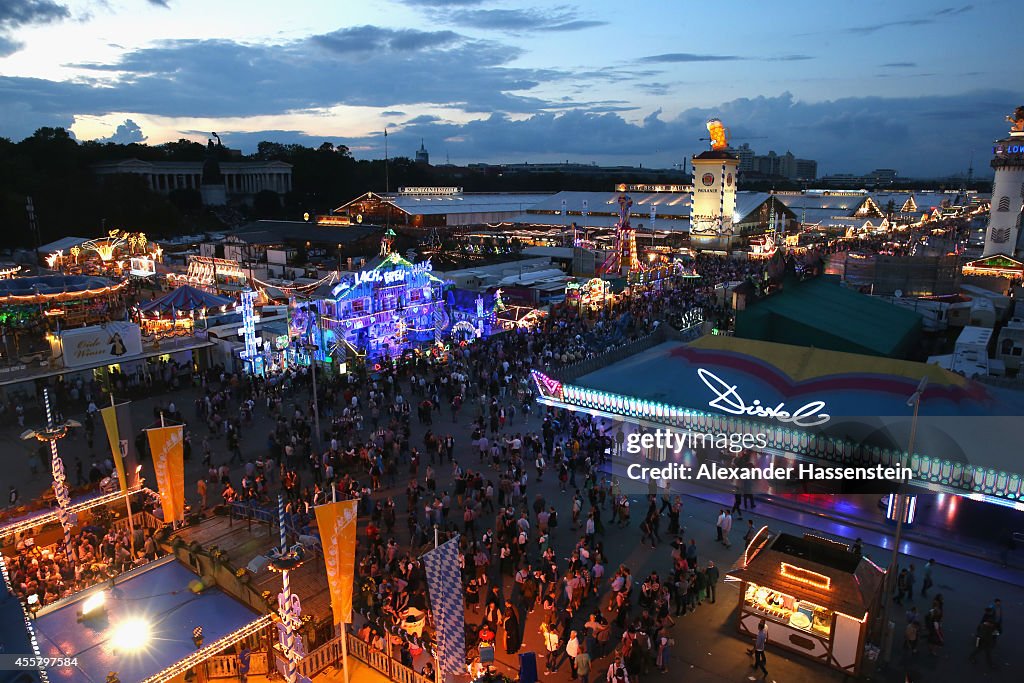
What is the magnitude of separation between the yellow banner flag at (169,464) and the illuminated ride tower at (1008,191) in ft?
155

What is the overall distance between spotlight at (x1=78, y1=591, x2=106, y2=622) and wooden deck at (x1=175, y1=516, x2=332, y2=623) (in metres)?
1.89

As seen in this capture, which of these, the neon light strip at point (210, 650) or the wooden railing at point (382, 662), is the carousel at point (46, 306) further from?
the wooden railing at point (382, 662)

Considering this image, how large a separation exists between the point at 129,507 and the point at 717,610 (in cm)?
1155

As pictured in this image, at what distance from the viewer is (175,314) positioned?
86.8 ft

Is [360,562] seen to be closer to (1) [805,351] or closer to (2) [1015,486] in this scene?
(1) [805,351]

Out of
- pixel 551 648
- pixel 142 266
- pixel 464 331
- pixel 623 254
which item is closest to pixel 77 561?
pixel 551 648

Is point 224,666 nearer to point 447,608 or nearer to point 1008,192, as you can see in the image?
point 447,608

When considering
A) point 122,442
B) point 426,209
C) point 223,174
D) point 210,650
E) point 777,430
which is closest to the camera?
point 210,650

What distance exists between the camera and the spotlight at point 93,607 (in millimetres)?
9156

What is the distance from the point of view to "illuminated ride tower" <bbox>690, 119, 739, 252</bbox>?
220ft

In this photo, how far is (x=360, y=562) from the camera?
13281 mm

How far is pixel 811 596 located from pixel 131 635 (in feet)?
31.0

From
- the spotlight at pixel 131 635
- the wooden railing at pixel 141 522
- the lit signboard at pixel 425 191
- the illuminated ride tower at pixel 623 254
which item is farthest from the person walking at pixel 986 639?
the lit signboard at pixel 425 191

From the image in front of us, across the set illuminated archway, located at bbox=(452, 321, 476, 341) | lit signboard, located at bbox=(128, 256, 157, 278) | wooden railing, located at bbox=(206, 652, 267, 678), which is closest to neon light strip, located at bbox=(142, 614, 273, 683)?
wooden railing, located at bbox=(206, 652, 267, 678)
